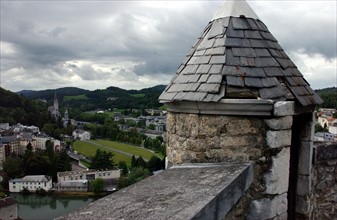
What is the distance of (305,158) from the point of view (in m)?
3.93

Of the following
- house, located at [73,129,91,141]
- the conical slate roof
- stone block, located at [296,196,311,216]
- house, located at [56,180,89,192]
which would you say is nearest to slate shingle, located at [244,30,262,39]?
the conical slate roof

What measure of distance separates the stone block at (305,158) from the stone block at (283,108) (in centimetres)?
90

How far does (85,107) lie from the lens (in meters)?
136

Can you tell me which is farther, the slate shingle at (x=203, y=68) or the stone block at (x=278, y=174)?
the slate shingle at (x=203, y=68)

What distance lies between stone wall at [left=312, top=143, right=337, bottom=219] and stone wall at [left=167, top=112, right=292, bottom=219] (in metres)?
1.25

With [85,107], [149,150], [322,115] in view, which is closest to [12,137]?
[149,150]

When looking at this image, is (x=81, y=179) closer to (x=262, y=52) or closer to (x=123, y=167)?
(x=123, y=167)

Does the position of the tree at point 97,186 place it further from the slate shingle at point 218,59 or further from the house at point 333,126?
the slate shingle at point 218,59

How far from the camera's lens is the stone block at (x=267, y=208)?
3132 millimetres

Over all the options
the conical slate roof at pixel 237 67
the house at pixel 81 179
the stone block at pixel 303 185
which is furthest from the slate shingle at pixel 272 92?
the house at pixel 81 179

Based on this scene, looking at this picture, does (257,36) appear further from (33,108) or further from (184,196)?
(33,108)

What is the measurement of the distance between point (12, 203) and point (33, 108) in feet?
244

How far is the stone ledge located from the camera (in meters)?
2.22

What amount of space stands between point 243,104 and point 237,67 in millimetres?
416
